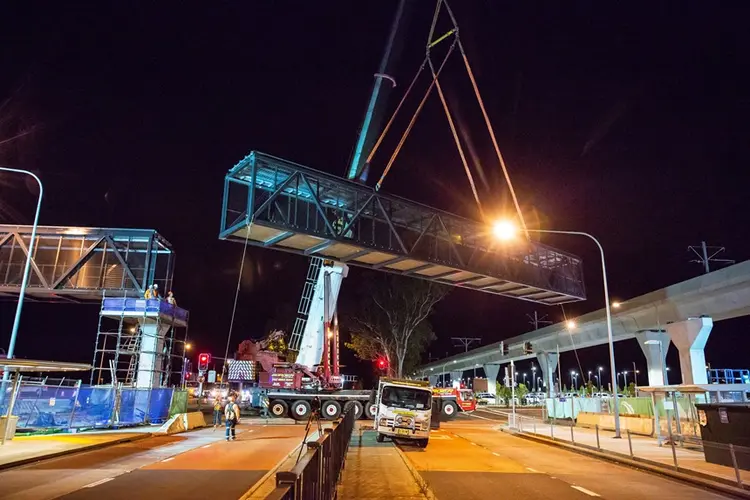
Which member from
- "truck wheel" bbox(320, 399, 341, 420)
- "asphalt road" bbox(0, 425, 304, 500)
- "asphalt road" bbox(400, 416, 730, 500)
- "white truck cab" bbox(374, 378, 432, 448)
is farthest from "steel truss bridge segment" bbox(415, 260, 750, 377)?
"asphalt road" bbox(0, 425, 304, 500)

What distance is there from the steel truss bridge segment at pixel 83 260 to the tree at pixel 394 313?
72.1ft

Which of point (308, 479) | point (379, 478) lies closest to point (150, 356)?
point (379, 478)

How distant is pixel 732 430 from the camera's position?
621 inches

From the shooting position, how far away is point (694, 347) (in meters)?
33.9

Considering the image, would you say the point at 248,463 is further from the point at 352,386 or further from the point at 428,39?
the point at 352,386

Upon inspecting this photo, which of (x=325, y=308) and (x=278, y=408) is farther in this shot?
(x=278, y=408)

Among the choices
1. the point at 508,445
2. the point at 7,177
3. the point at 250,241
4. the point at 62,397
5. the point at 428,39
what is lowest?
the point at 508,445

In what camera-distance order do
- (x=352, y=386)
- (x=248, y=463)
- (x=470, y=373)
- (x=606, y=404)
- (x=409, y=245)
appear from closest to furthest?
(x=248, y=463)
(x=409, y=245)
(x=606, y=404)
(x=352, y=386)
(x=470, y=373)

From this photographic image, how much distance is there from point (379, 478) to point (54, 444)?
13.2 meters

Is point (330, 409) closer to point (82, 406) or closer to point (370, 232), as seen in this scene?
point (82, 406)

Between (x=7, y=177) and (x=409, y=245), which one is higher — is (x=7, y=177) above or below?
above

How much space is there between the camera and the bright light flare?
23600mm

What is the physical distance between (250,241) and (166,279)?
20.5 meters

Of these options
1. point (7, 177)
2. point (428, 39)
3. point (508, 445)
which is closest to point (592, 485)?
point (508, 445)
